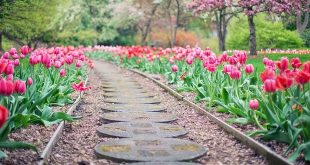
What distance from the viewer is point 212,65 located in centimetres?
831

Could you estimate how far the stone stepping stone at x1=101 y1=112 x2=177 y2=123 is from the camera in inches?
305

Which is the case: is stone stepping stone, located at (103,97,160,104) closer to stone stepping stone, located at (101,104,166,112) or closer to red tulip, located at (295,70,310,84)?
stone stepping stone, located at (101,104,166,112)

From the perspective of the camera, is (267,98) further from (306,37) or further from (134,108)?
(306,37)

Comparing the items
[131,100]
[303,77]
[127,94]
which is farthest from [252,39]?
[303,77]

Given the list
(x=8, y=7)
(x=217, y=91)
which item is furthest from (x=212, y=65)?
(x=8, y=7)

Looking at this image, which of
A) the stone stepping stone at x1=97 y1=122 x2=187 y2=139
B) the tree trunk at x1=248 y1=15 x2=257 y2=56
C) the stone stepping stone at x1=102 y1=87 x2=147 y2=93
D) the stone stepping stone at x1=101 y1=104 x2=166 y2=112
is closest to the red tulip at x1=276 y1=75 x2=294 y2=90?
the stone stepping stone at x1=97 y1=122 x2=187 y2=139

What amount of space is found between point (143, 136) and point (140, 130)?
1.59 feet

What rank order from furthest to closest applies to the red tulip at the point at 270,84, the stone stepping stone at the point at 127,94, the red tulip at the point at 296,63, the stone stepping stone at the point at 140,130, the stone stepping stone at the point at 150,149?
the stone stepping stone at the point at 127,94, the stone stepping stone at the point at 140,130, the red tulip at the point at 296,63, the stone stepping stone at the point at 150,149, the red tulip at the point at 270,84

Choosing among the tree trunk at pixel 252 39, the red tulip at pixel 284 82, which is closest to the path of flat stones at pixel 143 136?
the red tulip at pixel 284 82

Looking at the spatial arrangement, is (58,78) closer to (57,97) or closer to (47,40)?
(57,97)

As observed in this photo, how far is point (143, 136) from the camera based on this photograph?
6.25m

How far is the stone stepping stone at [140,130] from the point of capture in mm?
6425

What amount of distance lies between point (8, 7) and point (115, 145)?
49.2ft

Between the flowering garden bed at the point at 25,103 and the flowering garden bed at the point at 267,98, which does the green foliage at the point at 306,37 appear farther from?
the flowering garden bed at the point at 25,103
